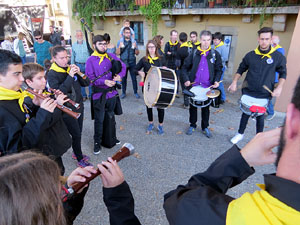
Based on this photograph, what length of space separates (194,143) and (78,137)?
2258 mm

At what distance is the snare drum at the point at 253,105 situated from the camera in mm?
3705

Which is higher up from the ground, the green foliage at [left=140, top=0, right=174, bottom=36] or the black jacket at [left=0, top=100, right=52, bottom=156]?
the green foliage at [left=140, top=0, right=174, bottom=36]

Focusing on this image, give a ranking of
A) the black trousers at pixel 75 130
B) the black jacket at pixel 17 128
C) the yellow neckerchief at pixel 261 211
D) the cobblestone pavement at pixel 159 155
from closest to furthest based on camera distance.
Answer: the yellow neckerchief at pixel 261 211
the black jacket at pixel 17 128
the cobblestone pavement at pixel 159 155
the black trousers at pixel 75 130

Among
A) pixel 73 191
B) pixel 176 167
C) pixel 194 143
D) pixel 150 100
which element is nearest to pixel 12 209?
pixel 73 191

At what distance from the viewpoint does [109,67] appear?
396cm

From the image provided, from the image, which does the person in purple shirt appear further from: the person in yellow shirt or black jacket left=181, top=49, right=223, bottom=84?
the person in yellow shirt

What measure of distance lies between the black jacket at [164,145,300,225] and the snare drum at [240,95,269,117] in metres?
3.09

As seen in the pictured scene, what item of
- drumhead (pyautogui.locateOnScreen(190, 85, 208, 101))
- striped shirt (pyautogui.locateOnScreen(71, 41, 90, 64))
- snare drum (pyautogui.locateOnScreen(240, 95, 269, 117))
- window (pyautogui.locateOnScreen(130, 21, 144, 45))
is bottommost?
snare drum (pyautogui.locateOnScreen(240, 95, 269, 117))

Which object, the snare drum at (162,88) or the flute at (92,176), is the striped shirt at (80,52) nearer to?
the snare drum at (162,88)

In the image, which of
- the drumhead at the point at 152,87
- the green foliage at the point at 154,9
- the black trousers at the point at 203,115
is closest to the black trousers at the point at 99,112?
the drumhead at the point at 152,87

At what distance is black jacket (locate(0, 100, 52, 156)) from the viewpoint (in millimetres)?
1975

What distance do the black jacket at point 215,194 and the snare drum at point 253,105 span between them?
309 centimetres

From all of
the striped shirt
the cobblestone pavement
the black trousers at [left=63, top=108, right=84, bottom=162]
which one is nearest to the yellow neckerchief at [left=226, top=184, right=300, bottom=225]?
the cobblestone pavement

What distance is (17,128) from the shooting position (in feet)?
6.63
